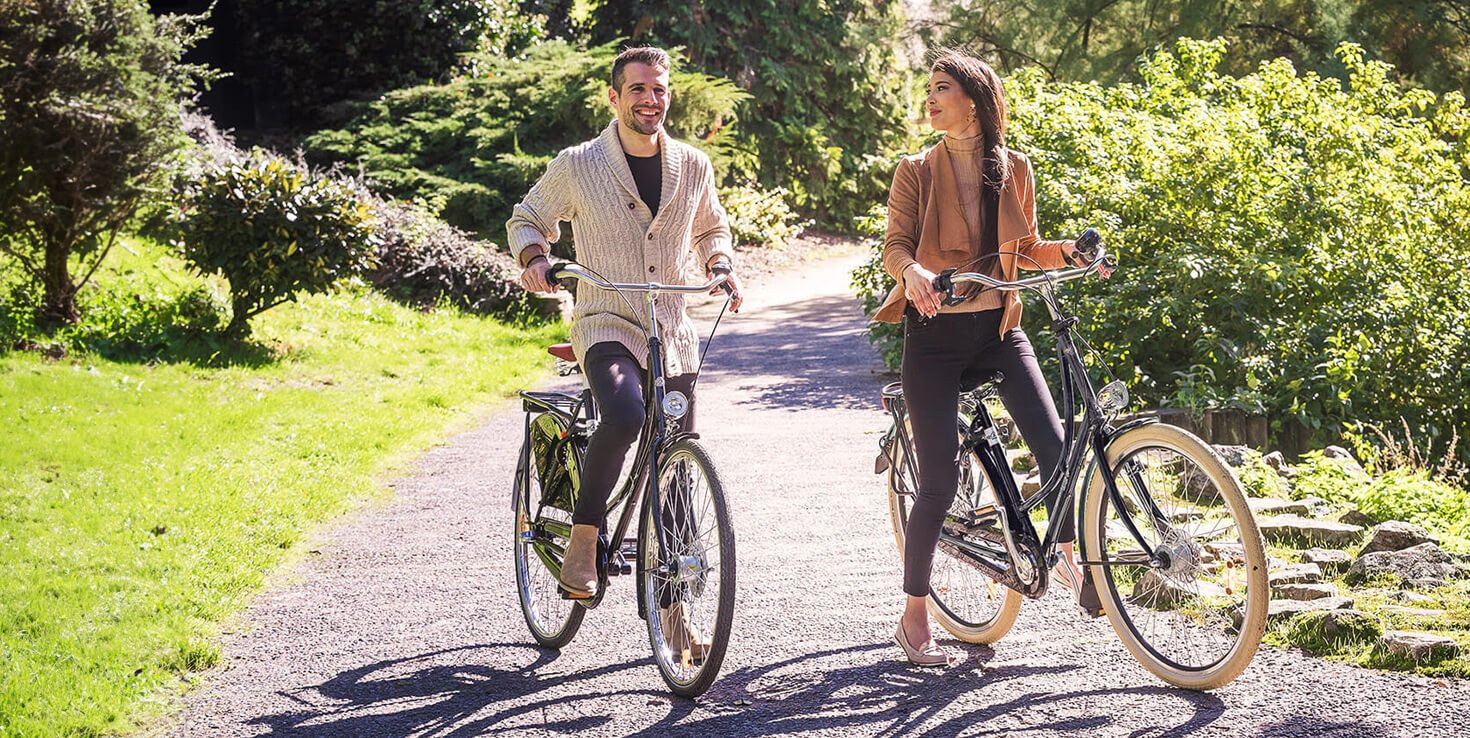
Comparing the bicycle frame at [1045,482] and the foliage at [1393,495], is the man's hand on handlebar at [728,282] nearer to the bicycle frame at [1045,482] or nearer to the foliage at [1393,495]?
the bicycle frame at [1045,482]

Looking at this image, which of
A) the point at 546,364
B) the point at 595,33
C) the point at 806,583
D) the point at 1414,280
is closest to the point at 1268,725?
the point at 806,583

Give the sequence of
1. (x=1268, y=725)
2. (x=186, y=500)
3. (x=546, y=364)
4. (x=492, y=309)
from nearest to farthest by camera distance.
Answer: (x=1268, y=725) → (x=186, y=500) → (x=546, y=364) → (x=492, y=309)

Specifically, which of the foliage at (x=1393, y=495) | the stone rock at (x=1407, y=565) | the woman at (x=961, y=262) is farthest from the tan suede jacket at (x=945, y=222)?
the foliage at (x=1393, y=495)

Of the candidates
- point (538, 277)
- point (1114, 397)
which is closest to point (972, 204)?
point (1114, 397)

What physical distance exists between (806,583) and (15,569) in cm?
310

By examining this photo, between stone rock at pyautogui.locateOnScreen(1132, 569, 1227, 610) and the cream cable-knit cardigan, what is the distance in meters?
1.47

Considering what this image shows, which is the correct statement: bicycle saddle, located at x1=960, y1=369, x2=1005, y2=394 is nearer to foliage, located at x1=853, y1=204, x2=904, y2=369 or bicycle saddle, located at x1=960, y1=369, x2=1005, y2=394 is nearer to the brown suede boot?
the brown suede boot

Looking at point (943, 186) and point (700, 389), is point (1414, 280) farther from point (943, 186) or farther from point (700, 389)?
point (943, 186)

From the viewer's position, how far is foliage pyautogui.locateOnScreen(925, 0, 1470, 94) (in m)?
15.3

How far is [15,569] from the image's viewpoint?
5.69 meters

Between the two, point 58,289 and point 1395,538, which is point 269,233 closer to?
point 58,289

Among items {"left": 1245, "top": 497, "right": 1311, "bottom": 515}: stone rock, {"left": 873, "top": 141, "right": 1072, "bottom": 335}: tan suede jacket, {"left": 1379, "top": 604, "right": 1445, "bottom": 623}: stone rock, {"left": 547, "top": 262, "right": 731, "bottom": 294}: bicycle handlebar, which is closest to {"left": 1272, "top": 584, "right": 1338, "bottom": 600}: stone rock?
{"left": 1379, "top": 604, "right": 1445, "bottom": 623}: stone rock

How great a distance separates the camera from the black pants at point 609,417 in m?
4.21

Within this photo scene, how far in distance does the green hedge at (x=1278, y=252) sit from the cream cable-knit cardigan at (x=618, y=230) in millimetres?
4647
